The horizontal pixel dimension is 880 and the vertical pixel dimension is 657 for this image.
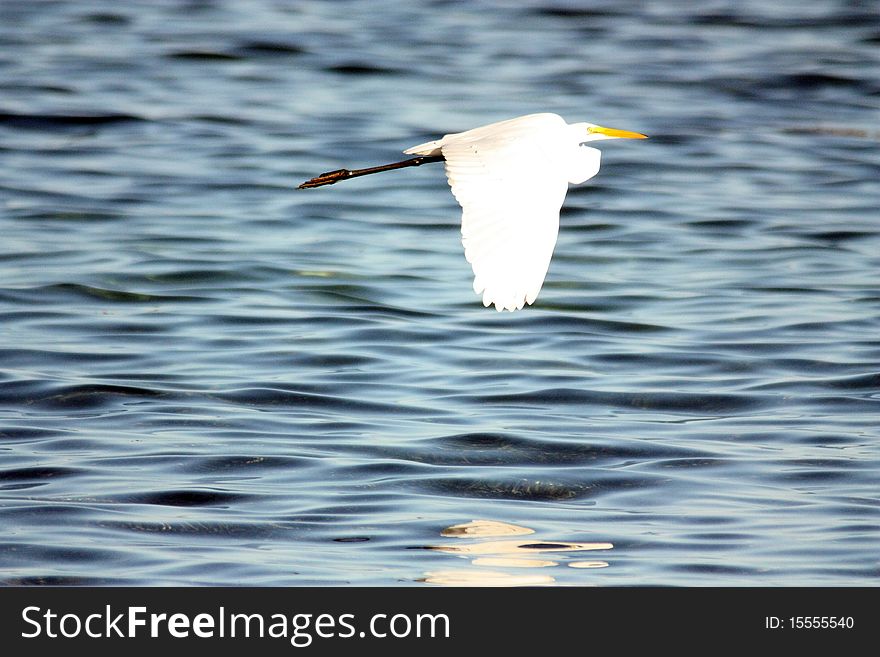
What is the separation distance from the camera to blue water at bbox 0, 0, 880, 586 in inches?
166

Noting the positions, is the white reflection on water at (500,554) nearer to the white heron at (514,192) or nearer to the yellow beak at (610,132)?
the white heron at (514,192)

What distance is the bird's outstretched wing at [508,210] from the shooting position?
3.12 meters

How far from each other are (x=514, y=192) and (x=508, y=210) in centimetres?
9

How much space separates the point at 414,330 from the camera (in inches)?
250

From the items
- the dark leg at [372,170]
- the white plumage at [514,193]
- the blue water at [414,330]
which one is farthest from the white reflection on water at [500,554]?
the dark leg at [372,170]

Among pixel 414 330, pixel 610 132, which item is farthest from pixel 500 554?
pixel 414 330

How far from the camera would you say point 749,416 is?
5.40 metres

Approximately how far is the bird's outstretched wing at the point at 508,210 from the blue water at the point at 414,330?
100cm

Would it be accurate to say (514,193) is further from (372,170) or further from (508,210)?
A: (372,170)

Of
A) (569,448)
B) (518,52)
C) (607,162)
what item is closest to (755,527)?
(569,448)

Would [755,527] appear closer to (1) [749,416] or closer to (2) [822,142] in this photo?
(1) [749,416]

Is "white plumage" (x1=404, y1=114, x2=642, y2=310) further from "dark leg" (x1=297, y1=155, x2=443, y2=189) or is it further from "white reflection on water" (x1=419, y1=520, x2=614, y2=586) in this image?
"white reflection on water" (x1=419, y1=520, x2=614, y2=586)

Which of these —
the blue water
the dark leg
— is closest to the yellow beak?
the dark leg

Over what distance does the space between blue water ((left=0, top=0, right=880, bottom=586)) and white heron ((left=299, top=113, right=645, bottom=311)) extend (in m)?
1.00
